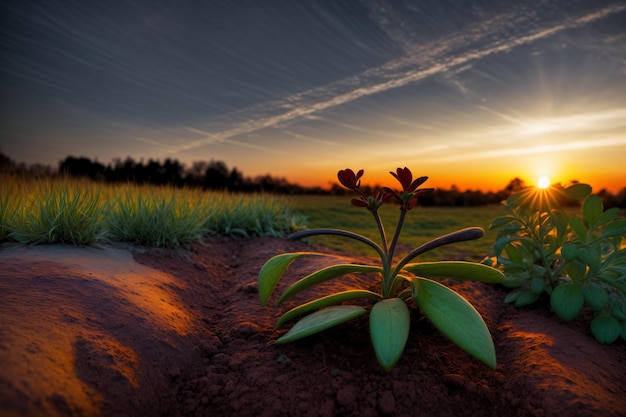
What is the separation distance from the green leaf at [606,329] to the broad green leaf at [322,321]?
5.52ft

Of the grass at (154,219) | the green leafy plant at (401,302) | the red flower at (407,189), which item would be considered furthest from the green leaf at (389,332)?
the grass at (154,219)

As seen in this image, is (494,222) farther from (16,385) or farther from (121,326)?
(16,385)

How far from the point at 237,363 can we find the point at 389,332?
0.91 metres

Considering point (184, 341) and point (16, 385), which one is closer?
point (16, 385)

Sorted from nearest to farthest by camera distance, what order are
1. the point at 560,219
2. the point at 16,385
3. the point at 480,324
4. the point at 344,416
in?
the point at 16,385
the point at 344,416
the point at 480,324
the point at 560,219

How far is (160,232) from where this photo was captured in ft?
15.0

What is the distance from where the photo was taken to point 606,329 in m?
2.84

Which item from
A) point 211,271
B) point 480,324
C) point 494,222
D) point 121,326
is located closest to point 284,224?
point 211,271

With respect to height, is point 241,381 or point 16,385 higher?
point 16,385

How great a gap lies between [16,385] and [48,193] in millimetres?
3101

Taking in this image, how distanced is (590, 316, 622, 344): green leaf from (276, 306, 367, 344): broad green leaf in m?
1.68

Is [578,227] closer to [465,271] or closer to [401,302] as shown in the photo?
[465,271]

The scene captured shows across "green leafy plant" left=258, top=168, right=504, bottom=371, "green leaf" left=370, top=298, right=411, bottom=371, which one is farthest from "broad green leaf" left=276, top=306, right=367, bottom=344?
"green leaf" left=370, top=298, right=411, bottom=371

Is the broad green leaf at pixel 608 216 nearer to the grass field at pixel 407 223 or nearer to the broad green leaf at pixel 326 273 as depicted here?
the broad green leaf at pixel 326 273
